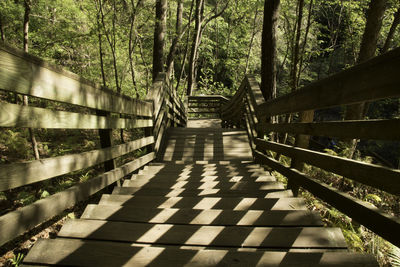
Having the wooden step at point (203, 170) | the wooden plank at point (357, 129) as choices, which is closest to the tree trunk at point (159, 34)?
the wooden step at point (203, 170)

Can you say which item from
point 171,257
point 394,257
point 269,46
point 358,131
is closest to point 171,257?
point 171,257

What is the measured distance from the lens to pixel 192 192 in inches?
99.4

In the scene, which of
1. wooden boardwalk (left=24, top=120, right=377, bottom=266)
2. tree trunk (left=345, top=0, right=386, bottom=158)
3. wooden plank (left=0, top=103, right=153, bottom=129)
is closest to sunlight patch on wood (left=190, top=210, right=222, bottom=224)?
wooden boardwalk (left=24, top=120, right=377, bottom=266)

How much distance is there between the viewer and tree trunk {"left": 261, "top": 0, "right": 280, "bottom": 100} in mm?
5391

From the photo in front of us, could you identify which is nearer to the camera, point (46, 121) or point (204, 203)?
point (46, 121)

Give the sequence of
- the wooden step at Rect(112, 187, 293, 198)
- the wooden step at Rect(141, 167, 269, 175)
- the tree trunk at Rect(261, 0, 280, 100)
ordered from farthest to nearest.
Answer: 1. the tree trunk at Rect(261, 0, 280, 100)
2. the wooden step at Rect(141, 167, 269, 175)
3. the wooden step at Rect(112, 187, 293, 198)

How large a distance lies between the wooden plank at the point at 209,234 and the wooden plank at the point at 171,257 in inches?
5.2

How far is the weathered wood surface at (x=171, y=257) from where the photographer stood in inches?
49.7

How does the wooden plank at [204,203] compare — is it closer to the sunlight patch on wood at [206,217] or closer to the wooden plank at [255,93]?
the sunlight patch on wood at [206,217]

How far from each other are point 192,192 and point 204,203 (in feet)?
1.55

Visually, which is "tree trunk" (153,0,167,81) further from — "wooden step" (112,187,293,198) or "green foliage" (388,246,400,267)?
"green foliage" (388,246,400,267)

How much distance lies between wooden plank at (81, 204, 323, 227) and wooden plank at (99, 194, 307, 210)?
192 mm

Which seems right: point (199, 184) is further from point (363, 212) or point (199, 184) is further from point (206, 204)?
point (363, 212)

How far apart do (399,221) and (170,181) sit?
7.54 ft
